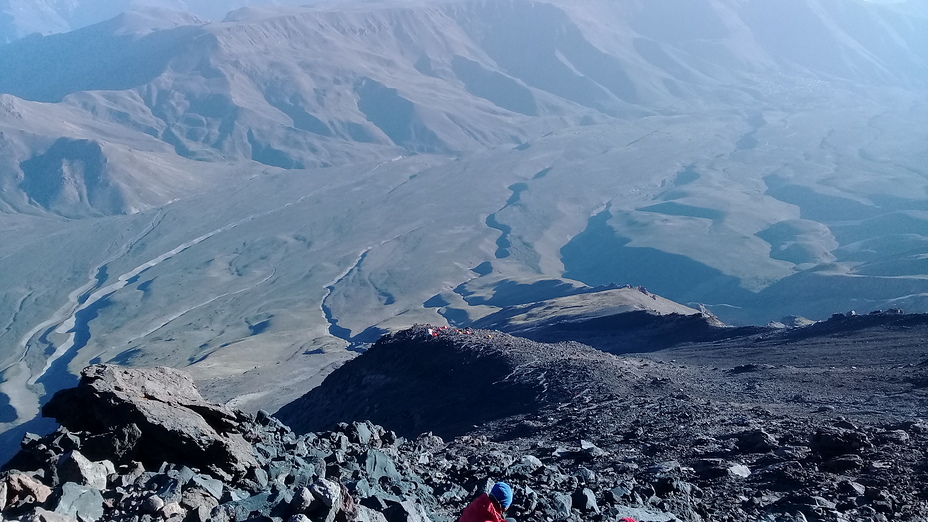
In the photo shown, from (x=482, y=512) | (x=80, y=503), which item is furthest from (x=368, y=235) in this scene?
(x=482, y=512)

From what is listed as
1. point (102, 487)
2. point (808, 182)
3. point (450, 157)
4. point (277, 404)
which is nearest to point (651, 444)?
point (102, 487)

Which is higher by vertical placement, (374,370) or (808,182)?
(374,370)

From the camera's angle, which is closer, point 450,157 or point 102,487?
point 102,487

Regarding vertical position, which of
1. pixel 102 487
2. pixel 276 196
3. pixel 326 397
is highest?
pixel 102 487

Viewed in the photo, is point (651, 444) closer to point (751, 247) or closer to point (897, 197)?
point (751, 247)

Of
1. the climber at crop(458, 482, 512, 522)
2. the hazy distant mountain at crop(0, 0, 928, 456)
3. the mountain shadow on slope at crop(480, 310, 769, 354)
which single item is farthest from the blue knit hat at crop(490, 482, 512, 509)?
the hazy distant mountain at crop(0, 0, 928, 456)

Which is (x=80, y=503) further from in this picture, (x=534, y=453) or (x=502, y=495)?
(x=534, y=453)

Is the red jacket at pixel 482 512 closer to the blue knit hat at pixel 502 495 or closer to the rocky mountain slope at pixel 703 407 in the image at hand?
the blue knit hat at pixel 502 495
